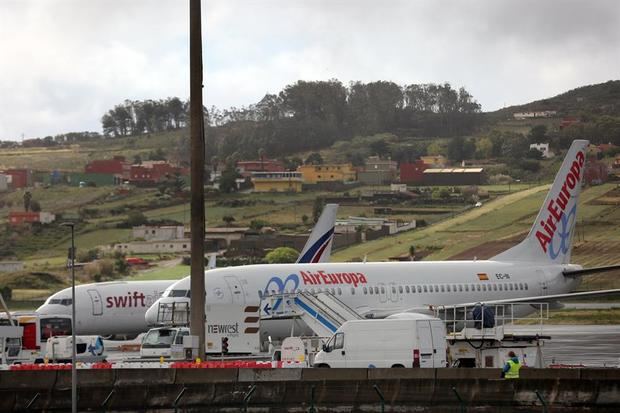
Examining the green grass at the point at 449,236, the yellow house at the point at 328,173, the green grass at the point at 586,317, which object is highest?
the yellow house at the point at 328,173

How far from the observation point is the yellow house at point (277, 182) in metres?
173

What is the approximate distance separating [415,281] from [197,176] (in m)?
19.3

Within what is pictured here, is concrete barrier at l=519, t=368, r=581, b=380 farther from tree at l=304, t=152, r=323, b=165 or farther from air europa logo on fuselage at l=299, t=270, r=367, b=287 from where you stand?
tree at l=304, t=152, r=323, b=165

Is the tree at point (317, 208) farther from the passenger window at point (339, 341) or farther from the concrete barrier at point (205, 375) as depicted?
the concrete barrier at point (205, 375)

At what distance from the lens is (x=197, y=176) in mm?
39719

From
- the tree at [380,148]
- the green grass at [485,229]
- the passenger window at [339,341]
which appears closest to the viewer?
the passenger window at [339,341]

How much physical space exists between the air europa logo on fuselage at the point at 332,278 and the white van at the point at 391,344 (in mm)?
13598

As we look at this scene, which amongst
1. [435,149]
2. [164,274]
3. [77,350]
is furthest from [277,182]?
[77,350]

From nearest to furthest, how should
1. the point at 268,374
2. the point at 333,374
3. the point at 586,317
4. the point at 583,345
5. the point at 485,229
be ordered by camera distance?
the point at 333,374, the point at 268,374, the point at 583,345, the point at 586,317, the point at 485,229

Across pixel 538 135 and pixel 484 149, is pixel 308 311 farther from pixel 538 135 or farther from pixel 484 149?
pixel 484 149

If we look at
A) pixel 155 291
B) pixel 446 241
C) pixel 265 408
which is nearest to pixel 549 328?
pixel 155 291

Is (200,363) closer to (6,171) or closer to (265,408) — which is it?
(265,408)

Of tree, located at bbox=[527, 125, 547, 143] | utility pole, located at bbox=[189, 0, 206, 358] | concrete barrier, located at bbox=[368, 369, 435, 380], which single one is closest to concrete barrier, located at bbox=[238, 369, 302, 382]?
concrete barrier, located at bbox=[368, 369, 435, 380]

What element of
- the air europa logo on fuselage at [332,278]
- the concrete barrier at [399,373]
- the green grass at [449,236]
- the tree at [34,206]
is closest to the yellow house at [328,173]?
the green grass at [449,236]
